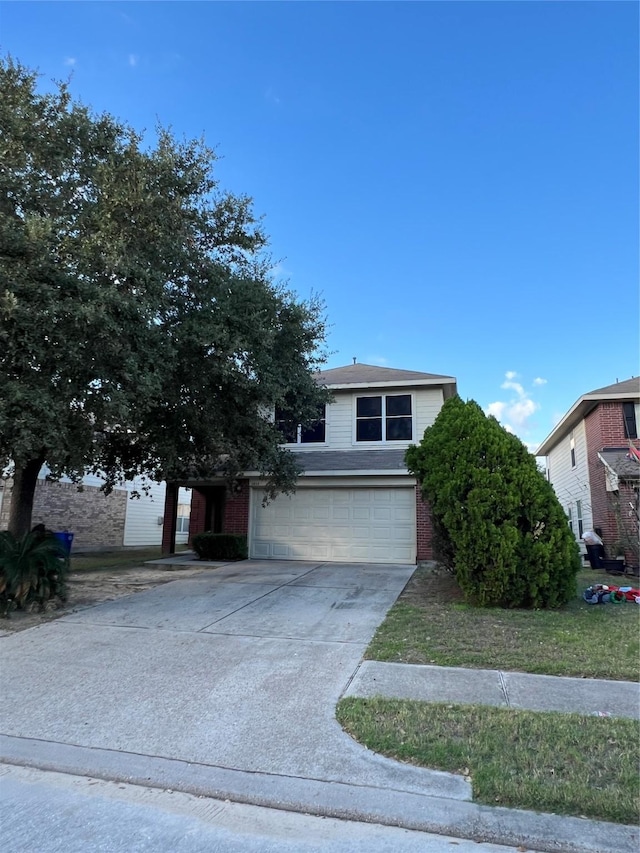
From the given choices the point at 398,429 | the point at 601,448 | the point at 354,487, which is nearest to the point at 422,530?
the point at 354,487

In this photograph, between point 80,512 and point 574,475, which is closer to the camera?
point 574,475

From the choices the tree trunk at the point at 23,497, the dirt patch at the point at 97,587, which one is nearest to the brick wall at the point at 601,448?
the dirt patch at the point at 97,587

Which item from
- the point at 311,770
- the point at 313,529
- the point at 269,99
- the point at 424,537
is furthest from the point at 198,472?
the point at 311,770

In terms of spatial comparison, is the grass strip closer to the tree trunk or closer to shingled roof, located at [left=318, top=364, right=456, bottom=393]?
the tree trunk

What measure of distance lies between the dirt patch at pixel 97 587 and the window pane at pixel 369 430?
574cm

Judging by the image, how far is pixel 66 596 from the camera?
866 cm

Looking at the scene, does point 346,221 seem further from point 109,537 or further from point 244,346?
point 109,537

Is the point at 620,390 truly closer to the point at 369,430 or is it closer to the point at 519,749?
the point at 369,430

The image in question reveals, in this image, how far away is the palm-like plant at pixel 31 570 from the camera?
314 inches

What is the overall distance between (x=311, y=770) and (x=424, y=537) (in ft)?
34.9

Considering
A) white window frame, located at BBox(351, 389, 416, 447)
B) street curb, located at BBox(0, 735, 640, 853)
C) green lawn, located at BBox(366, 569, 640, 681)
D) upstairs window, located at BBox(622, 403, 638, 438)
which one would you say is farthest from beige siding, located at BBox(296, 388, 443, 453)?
street curb, located at BBox(0, 735, 640, 853)

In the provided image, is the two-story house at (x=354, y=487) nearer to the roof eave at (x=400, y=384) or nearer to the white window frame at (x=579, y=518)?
the roof eave at (x=400, y=384)

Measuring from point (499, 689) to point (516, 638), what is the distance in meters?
1.74

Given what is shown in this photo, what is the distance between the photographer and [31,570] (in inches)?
324
